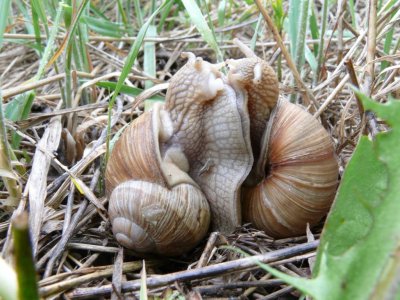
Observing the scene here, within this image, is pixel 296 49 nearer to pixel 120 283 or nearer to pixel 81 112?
pixel 81 112

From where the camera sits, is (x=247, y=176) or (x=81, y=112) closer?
(x=247, y=176)

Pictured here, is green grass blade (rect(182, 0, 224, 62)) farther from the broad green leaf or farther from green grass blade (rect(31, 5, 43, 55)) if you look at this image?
the broad green leaf

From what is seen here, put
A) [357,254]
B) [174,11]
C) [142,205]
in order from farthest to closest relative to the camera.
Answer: [174,11]
[142,205]
[357,254]

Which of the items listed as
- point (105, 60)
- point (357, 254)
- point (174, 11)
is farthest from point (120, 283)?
point (174, 11)

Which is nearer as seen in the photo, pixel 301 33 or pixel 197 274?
pixel 197 274

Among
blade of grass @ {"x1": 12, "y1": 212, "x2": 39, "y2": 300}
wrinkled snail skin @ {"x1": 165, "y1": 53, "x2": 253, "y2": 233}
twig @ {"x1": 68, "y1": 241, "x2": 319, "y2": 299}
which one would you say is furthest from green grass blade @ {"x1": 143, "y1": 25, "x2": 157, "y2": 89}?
blade of grass @ {"x1": 12, "y1": 212, "x2": 39, "y2": 300}

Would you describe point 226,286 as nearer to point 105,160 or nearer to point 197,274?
point 197,274

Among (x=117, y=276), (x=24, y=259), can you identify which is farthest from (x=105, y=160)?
(x=24, y=259)
